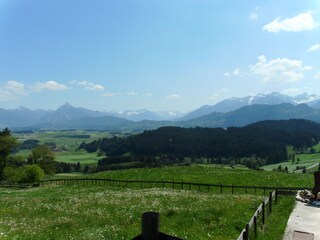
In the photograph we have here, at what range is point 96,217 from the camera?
23.0 metres

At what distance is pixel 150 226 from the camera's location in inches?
251

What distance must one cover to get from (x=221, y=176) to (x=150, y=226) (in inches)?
1960

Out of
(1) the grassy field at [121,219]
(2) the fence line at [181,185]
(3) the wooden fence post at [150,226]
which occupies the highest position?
(3) the wooden fence post at [150,226]

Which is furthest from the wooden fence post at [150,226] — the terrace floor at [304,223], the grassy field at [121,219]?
Answer: the terrace floor at [304,223]

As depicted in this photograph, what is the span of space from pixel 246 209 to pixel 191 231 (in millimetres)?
8717

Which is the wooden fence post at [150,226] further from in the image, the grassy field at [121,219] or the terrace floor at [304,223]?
the terrace floor at [304,223]

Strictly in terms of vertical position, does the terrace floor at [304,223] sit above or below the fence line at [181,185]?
above

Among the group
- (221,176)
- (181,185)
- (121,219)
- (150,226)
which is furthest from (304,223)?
(221,176)

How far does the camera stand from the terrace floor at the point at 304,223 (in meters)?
18.8

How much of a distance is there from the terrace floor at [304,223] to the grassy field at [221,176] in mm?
17836

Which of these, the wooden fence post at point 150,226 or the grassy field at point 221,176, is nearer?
the wooden fence post at point 150,226

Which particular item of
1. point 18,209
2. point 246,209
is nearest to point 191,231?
point 246,209

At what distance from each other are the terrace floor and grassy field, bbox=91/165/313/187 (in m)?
17.8

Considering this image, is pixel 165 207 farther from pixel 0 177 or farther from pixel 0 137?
pixel 0 177
